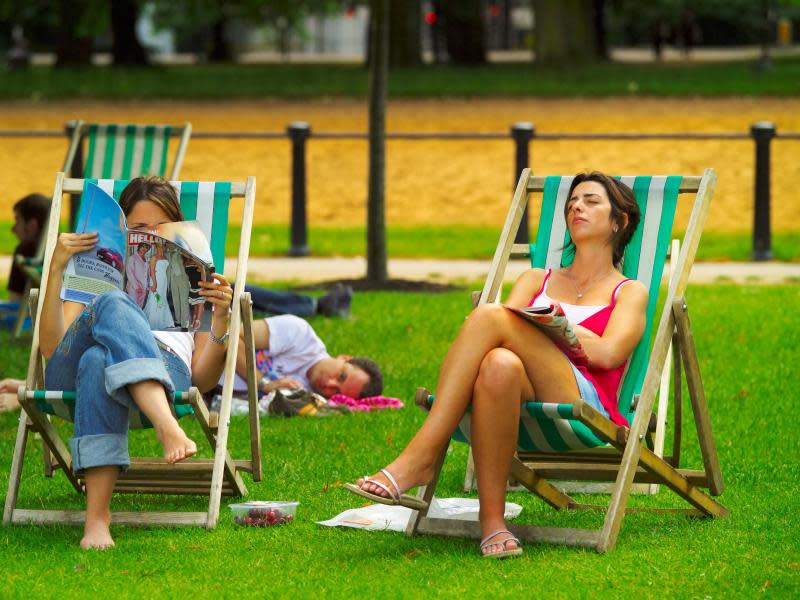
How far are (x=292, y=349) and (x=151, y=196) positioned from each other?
6.14 ft

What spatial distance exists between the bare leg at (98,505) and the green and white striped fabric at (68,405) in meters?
0.20

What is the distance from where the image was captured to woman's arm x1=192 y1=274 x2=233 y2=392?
17.2 ft

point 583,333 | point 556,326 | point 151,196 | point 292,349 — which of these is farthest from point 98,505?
point 292,349

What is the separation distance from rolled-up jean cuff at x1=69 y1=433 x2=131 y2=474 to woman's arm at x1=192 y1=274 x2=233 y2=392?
594mm

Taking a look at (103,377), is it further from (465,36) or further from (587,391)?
(465,36)

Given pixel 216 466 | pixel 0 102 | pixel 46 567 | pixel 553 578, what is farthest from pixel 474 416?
pixel 0 102

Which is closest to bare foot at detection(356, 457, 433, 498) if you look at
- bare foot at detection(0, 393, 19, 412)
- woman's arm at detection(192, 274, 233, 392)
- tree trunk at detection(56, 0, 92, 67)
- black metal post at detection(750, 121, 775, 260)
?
woman's arm at detection(192, 274, 233, 392)

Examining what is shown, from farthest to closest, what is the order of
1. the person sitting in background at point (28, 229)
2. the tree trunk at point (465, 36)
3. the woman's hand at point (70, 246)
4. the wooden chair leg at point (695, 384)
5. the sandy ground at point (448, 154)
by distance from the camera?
the tree trunk at point (465, 36) → the sandy ground at point (448, 154) → the person sitting in background at point (28, 229) → the woman's hand at point (70, 246) → the wooden chair leg at point (695, 384)

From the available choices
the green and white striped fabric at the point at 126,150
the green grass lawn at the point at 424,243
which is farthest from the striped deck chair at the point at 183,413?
the green grass lawn at the point at 424,243

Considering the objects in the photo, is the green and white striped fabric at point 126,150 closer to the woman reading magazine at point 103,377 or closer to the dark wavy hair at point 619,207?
the woman reading magazine at point 103,377

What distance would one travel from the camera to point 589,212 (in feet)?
17.0

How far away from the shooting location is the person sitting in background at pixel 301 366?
277 inches

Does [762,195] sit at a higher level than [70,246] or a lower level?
lower

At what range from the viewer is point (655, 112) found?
22.1m
